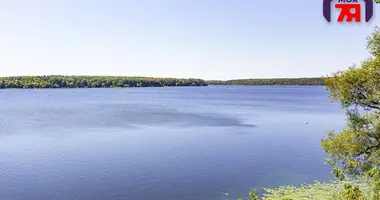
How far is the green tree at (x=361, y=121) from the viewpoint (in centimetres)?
1220

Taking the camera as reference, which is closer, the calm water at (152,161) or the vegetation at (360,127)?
the vegetation at (360,127)

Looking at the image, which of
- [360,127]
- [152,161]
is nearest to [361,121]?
[360,127]

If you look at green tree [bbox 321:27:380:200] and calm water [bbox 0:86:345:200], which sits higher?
green tree [bbox 321:27:380:200]

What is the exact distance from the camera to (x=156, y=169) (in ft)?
91.0

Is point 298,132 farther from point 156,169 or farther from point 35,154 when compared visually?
point 35,154

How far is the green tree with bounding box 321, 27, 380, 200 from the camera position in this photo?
1220 cm

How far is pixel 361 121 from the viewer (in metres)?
13.9

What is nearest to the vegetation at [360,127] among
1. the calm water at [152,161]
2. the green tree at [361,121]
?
the green tree at [361,121]

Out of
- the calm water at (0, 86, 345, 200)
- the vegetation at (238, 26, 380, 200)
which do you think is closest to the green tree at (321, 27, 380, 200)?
the vegetation at (238, 26, 380, 200)

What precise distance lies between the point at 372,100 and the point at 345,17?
250 inches

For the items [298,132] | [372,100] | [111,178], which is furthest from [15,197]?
[298,132]

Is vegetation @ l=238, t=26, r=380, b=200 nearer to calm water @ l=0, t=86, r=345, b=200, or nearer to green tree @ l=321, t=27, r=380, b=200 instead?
green tree @ l=321, t=27, r=380, b=200

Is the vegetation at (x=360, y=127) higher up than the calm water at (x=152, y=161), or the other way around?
the vegetation at (x=360, y=127)

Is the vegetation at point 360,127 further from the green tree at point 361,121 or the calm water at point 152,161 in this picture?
the calm water at point 152,161
